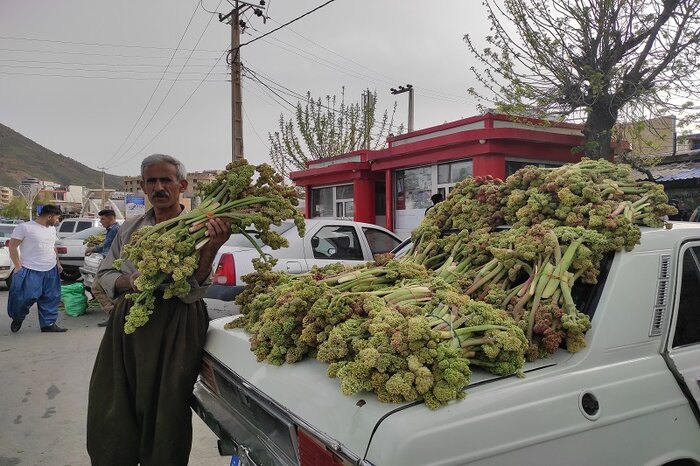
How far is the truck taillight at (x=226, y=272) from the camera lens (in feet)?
18.1

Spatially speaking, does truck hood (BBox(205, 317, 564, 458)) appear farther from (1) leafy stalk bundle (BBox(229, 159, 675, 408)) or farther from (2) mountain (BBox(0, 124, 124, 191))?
(2) mountain (BBox(0, 124, 124, 191))

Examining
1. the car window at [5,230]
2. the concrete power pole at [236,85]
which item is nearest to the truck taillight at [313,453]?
the concrete power pole at [236,85]

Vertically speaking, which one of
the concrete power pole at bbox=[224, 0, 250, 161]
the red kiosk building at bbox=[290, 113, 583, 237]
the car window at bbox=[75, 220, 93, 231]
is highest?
the concrete power pole at bbox=[224, 0, 250, 161]

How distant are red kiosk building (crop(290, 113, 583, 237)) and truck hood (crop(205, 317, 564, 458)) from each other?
992cm

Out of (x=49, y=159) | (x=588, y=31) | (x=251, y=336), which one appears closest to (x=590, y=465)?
(x=251, y=336)

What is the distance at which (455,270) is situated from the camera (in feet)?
8.89

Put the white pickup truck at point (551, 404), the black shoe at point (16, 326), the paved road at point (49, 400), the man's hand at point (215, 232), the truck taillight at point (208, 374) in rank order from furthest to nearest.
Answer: the black shoe at point (16, 326), the paved road at point (49, 400), the truck taillight at point (208, 374), the man's hand at point (215, 232), the white pickup truck at point (551, 404)

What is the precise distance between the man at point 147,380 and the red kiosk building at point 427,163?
9667 mm

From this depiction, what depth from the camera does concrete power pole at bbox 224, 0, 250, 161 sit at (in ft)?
50.1

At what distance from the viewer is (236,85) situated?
1577cm

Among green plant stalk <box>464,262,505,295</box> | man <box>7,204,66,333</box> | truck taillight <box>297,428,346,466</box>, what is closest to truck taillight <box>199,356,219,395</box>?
truck taillight <box>297,428,346,466</box>

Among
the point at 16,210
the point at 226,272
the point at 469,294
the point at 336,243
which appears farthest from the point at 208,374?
the point at 16,210

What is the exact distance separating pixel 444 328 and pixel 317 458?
646mm

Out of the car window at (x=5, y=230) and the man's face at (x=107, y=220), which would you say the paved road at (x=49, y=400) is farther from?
the car window at (x=5, y=230)
